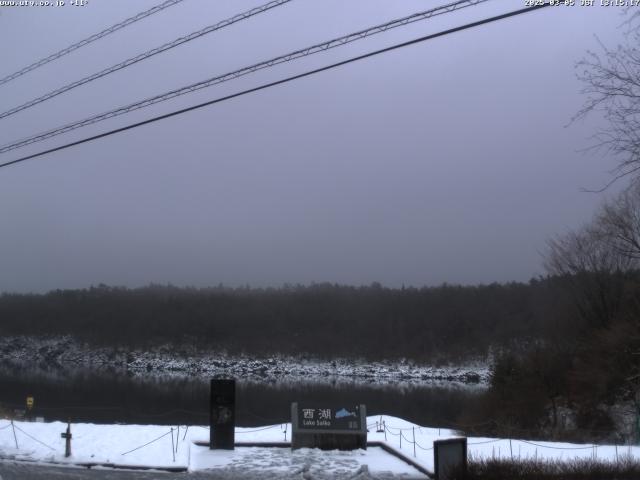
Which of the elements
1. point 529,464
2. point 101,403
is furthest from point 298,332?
point 529,464

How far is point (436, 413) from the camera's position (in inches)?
1948

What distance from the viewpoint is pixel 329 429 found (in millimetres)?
18688

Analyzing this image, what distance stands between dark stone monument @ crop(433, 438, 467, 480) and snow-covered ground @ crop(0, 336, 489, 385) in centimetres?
9592

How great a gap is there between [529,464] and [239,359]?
442 ft

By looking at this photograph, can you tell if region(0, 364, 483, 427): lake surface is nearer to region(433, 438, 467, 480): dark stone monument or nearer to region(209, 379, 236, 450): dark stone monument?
region(209, 379, 236, 450): dark stone monument

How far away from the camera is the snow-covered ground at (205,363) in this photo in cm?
11825

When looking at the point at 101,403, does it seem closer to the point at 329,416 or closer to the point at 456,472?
the point at 329,416

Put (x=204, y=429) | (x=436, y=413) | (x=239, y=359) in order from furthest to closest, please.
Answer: (x=239, y=359)
(x=436, y=413)
(x=204, y=429)

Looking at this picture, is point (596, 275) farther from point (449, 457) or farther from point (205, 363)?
point (205, 363)

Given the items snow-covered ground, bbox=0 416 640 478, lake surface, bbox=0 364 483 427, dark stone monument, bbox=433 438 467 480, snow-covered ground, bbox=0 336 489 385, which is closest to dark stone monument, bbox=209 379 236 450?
snow-covered ground, bbox=0 416 640 478

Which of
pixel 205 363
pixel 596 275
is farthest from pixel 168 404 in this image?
pixel 205 363

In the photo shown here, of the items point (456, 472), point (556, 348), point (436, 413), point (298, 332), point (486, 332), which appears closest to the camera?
point (456, 472)

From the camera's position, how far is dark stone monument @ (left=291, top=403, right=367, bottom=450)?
18.6 metres

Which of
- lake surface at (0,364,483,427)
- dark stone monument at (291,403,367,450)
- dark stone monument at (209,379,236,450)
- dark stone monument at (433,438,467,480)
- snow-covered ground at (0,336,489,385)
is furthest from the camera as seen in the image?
snow-covered ground at (0,336,489,385)
